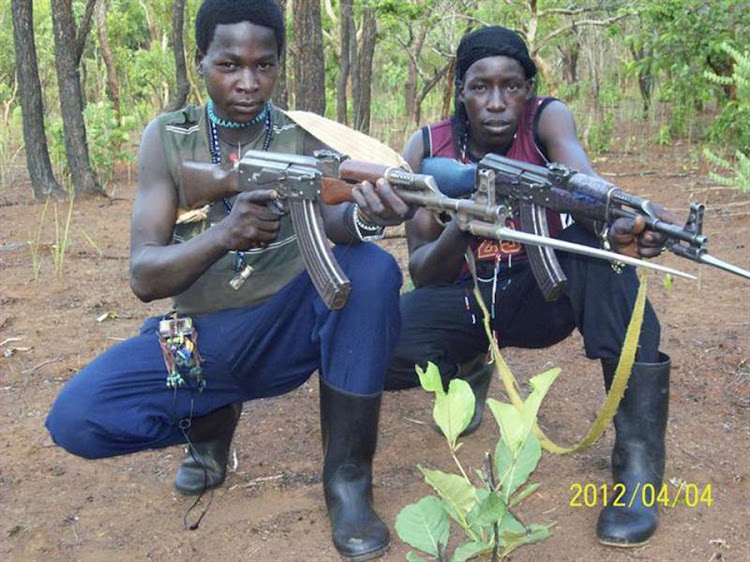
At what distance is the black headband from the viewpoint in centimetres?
266

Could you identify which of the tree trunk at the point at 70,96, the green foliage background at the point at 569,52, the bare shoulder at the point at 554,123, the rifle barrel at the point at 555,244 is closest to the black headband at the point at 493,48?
the bare shoulder at the point at 554,123

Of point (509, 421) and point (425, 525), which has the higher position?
point (509, 421)

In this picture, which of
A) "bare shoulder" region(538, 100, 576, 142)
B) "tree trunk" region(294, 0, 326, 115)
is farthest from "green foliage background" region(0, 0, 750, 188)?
"bare shoulder" region(538, 100, 576, 142)

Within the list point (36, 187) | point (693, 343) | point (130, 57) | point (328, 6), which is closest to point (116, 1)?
point (130, 57)

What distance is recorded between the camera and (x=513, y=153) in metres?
2.79

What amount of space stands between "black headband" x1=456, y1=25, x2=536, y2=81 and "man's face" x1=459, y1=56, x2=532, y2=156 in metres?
0.02

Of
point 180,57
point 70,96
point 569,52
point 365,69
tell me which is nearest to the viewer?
point 70,96

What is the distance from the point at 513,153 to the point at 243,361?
1.08m

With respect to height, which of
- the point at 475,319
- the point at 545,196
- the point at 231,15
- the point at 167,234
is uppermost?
the point at 231,15

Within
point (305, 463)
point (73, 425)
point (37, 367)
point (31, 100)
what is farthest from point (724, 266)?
point (31, 100)

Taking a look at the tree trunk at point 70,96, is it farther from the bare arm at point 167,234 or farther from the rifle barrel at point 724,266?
the rifle barrel at point 724,266

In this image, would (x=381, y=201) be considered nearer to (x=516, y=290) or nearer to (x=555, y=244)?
(x=555, y=244)

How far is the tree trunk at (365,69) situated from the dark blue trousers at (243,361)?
28.1 feet

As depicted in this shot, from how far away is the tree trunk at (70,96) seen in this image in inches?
302
